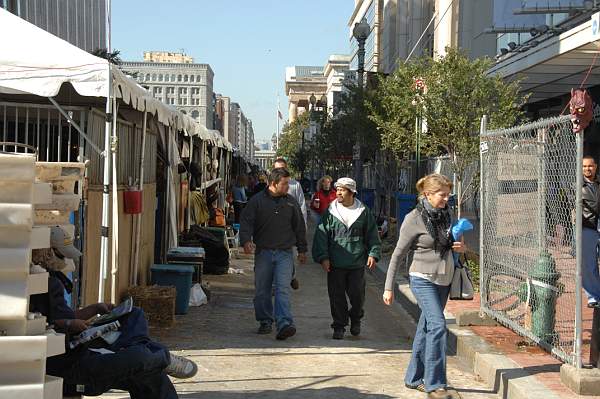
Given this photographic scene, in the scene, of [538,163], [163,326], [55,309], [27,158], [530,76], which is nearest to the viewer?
[27,158]

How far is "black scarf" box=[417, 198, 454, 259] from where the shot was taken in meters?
6.43

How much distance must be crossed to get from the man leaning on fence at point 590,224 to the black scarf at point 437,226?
2.97 meters

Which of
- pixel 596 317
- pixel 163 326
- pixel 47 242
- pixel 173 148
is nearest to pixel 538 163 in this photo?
pixel 596 317

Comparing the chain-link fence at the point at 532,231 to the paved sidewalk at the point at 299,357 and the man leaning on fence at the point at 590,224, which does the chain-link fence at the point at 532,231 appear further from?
the paved sidewalk at the point at 299,357

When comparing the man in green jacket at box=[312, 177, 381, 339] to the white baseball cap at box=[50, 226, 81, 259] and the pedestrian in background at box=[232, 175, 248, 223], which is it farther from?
→ the pedestrian in background at box=[232, 175, 248, 223]

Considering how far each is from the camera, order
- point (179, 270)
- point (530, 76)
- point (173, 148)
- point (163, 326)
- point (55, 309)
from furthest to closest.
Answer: point (530, 76)
point (173, 148)
point (179, 270)
point (163, 326)
point (55, 309)

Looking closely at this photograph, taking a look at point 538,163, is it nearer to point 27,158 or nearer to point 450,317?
point 450,317

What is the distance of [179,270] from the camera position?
10094 mm

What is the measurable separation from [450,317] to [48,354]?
20.1 ft

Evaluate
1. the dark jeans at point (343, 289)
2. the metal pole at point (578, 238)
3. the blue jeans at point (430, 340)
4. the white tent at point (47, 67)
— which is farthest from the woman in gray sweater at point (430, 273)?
the white tent at point (47, 67)

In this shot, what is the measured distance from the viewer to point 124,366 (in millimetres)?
4629

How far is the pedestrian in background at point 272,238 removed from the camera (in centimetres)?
886

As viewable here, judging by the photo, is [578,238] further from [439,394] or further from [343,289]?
[343,289]

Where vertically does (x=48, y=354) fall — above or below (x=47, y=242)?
below
